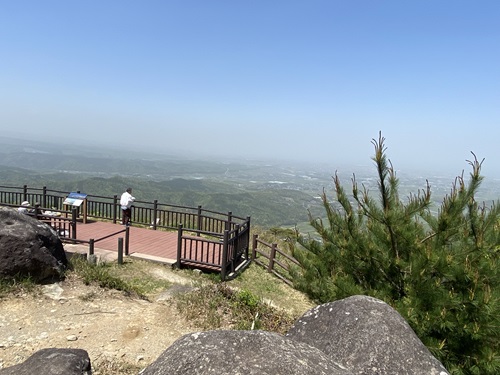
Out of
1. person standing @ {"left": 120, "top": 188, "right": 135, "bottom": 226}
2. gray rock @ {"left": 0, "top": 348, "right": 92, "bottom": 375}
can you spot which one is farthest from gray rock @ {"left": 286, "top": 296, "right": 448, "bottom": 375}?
person standing @ {"left": 120, "top": 188, "right": 135, "bottom": 226}

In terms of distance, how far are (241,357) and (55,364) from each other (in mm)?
2341

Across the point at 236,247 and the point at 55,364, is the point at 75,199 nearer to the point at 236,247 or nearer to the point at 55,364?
the point at 236,247

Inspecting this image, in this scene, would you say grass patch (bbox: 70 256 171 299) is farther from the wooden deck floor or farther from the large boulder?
the wooden deck floor

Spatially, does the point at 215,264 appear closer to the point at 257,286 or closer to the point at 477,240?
the point at 257,286

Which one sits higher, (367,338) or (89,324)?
(367,338)

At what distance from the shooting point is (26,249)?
7387 mm

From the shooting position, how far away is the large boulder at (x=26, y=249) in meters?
7.24

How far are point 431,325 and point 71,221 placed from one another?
1031 centimetres

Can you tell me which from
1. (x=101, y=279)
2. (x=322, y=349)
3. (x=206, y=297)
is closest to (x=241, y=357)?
(x=322, y=349)

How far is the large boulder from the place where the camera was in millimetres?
7238

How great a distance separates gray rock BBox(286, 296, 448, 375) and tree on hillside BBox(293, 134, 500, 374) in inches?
46.2

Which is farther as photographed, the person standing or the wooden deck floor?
the person standing

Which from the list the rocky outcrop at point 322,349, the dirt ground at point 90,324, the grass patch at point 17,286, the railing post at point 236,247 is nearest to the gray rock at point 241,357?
the rocky outcrop at point 322,349

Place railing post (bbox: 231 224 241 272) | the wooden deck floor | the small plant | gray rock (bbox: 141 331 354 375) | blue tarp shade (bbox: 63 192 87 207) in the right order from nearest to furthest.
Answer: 1. gray rock (bbox: 141 331 354 375)
2. the small plant
3. railing post (bbox: 231 224 241 272)
4. the wooden deck floor
5. blue tarp shade (bbox: 63 192 87 207)
